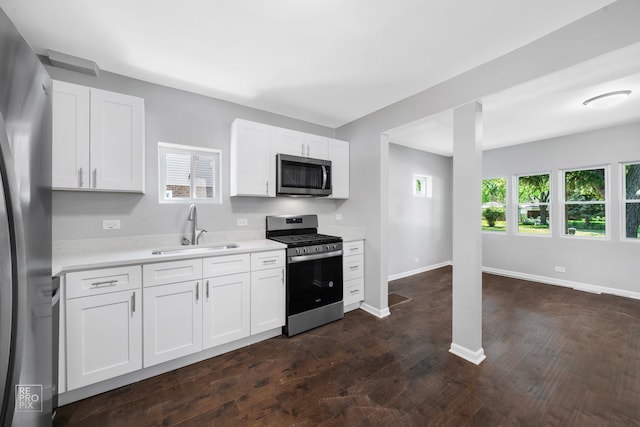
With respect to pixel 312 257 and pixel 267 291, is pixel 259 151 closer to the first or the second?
pixel 312 257

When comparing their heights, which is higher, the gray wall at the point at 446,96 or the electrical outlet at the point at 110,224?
the gray wall at the point at 446,96

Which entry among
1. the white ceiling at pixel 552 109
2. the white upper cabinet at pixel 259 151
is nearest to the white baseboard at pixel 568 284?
the white ceiling at pixel 552 109

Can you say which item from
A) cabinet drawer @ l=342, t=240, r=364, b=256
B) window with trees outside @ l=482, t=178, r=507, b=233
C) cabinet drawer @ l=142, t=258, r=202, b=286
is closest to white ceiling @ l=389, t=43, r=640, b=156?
window with trees outside @ l=482, t=178, r=507, b=233

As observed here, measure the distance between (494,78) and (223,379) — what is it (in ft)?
11.2

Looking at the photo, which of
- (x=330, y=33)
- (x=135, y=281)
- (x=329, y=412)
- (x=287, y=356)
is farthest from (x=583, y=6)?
(x=135, y=281)

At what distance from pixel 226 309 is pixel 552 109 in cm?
457

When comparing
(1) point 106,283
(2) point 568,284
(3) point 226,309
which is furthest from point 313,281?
(2) point 568,284

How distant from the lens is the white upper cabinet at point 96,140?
76.7 inches

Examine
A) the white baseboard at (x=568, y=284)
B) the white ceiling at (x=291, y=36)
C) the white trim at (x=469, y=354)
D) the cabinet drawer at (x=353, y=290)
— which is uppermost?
the white ceiling at (x=291, y=36)

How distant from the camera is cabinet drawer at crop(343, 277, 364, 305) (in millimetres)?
3238

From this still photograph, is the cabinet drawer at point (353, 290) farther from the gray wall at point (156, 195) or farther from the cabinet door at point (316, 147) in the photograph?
the cabinet door at point (316, 147)

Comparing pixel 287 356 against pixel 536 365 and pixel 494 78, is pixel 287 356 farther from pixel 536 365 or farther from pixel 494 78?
pixel 494 78

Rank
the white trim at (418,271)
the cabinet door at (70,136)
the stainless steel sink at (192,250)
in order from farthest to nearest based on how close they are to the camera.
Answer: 1. the white trim at (418,271)
2. the stainless steel sink at (192,250)
3. the cabinet door at (70,136)

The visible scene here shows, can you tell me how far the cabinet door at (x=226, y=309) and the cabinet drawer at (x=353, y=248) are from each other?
1.31 meters
